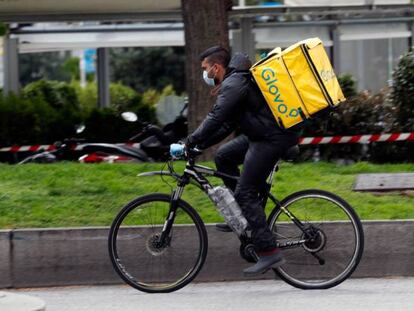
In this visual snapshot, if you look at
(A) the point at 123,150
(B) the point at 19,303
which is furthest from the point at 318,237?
(A) the point at 123,150

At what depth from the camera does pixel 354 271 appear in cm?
859

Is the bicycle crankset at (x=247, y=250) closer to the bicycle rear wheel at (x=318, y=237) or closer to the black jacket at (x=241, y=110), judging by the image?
the bicycle rear wheel at (x=318, y=237)

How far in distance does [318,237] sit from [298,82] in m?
1.24

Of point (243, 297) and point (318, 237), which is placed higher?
point (318, 237)

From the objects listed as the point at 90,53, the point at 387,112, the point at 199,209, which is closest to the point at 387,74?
the point at 387,112

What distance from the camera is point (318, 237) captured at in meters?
8.22

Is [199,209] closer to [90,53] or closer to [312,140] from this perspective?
[312,140]

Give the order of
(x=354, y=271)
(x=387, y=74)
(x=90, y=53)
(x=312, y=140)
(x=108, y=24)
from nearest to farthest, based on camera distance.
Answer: (x=354, y=271)
(x=312, y=140)
(x=108, y=24)
(x=387, y=74)
(x=90, y=53)

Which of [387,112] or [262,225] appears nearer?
[262,225]

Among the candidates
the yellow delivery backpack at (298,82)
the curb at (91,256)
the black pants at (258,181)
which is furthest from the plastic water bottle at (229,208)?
the yellow delivery backpack at (298,82)

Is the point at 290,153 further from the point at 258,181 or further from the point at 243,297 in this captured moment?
the point at 243,297

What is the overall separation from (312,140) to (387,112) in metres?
1.13

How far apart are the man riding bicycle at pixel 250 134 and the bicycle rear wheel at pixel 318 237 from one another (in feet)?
0.80

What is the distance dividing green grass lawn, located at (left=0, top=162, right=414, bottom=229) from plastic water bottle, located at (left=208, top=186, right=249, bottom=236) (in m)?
0.32
